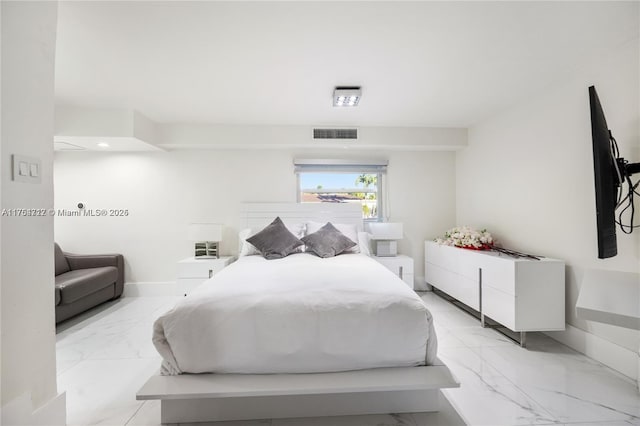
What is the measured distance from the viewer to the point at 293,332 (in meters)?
1.67

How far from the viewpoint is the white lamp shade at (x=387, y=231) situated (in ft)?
13.4

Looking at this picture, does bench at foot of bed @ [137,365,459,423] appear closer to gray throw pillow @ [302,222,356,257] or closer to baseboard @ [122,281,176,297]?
gray throw pillow @ [302,222,356,257]

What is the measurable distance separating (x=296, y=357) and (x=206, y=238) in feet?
8.69

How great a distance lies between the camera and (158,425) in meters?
1.61

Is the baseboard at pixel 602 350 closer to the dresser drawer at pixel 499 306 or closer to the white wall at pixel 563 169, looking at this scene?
the white wall at pixel 563 169

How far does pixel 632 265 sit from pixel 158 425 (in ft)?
10.6

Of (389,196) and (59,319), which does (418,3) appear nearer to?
(389,196)

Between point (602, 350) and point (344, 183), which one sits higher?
point (344, 183)

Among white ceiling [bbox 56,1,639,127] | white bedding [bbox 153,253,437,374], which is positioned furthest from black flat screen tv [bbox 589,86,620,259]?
white bedding [bbox 153,253,437,374]

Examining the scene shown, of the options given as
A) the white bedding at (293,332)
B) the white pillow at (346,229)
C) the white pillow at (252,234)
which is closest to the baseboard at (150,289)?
the white pillow at (252,234)

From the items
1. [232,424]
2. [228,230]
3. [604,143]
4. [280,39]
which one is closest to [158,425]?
[232,424]

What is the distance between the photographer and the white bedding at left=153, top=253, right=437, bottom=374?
163 centimetres

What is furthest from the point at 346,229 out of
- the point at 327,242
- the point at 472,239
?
the point at 472,239

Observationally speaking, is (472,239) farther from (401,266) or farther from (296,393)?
(296,393)
